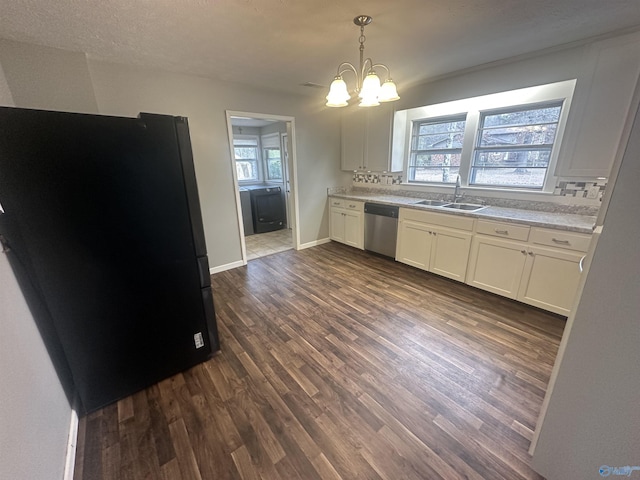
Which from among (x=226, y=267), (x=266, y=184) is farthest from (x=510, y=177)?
(x=266, y=184)

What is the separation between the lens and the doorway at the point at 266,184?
4.08 m

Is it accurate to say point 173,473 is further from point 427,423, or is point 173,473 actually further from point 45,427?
point 427,423

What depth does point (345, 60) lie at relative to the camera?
2439mm

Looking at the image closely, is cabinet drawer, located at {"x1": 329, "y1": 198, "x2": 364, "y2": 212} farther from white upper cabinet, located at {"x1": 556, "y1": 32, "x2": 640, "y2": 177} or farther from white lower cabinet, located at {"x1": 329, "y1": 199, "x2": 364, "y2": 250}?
white upper cabinet, located at {"x1": 556, "y1": 32, "x2": 640, "y2": 177}

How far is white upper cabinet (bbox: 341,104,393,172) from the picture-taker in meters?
3.63

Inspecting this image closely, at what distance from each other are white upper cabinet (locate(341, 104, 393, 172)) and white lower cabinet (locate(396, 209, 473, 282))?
1.00m

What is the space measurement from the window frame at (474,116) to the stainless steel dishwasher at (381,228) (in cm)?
71

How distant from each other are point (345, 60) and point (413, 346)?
2.63 meters

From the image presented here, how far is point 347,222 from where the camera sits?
4.16 metres

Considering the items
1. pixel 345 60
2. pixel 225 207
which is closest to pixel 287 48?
pixel 345 60

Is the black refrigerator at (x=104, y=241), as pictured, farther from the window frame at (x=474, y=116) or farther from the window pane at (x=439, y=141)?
the window pane at (x=439, y=141)

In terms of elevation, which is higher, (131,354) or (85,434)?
(131,354)

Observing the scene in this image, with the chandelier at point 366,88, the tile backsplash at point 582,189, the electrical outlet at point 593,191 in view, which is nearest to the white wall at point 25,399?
the chandelier at point 366,88

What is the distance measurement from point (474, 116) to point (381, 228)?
1.72 meters
